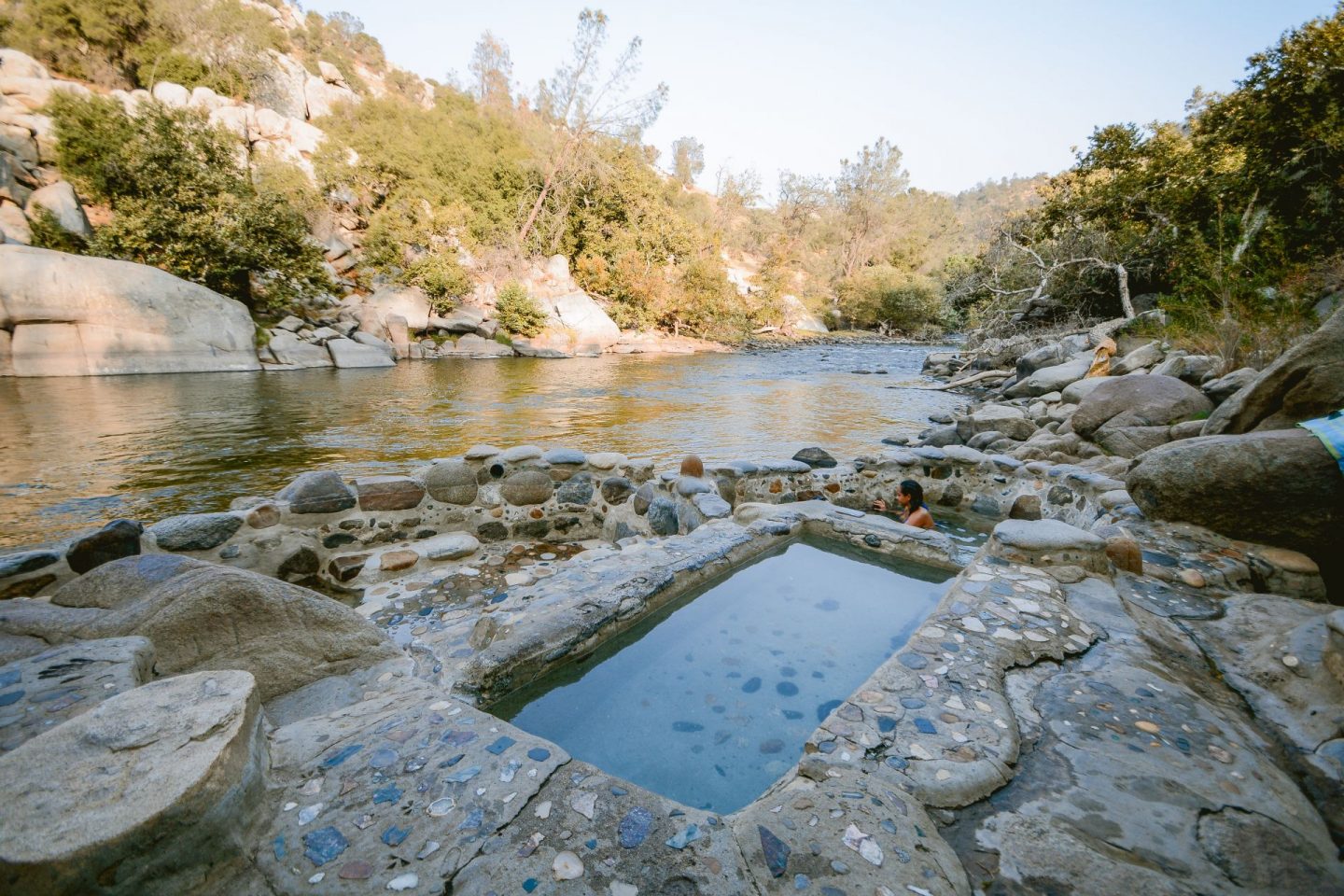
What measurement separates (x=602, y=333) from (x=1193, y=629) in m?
24.0

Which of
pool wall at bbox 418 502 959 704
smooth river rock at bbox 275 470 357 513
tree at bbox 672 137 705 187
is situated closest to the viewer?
pool wall at bbox 418 502 959 704

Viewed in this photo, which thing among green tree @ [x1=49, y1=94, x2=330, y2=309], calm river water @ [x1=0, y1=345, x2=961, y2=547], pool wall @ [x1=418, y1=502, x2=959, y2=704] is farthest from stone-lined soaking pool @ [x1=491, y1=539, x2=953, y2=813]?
green tree @ [x1=49, y1=94, x2=330, y2=309]

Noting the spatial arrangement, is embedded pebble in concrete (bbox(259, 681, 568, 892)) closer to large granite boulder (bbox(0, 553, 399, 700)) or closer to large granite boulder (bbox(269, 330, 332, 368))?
large granite boulder (bbox(0, 553, 399, 700))

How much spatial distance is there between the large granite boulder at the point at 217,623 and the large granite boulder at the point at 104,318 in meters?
14.6

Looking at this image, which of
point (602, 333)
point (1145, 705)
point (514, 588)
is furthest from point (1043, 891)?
point (602, 333)

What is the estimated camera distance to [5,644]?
2.06 metres

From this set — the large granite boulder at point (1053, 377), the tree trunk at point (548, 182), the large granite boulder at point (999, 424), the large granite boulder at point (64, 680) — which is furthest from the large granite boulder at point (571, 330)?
the large granite boulder at point (64, 680)

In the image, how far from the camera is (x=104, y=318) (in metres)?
12.4

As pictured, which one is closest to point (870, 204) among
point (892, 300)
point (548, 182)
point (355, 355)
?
point (892, 300)

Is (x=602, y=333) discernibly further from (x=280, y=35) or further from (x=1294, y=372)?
(x=280, y=35)

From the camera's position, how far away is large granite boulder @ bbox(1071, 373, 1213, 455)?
19.7 feet

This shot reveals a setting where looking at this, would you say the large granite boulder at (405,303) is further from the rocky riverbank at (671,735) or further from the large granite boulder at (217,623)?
the large granite boulder at (217,623)

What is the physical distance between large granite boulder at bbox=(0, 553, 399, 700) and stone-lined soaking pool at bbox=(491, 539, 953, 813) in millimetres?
897

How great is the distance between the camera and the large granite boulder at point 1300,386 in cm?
332
